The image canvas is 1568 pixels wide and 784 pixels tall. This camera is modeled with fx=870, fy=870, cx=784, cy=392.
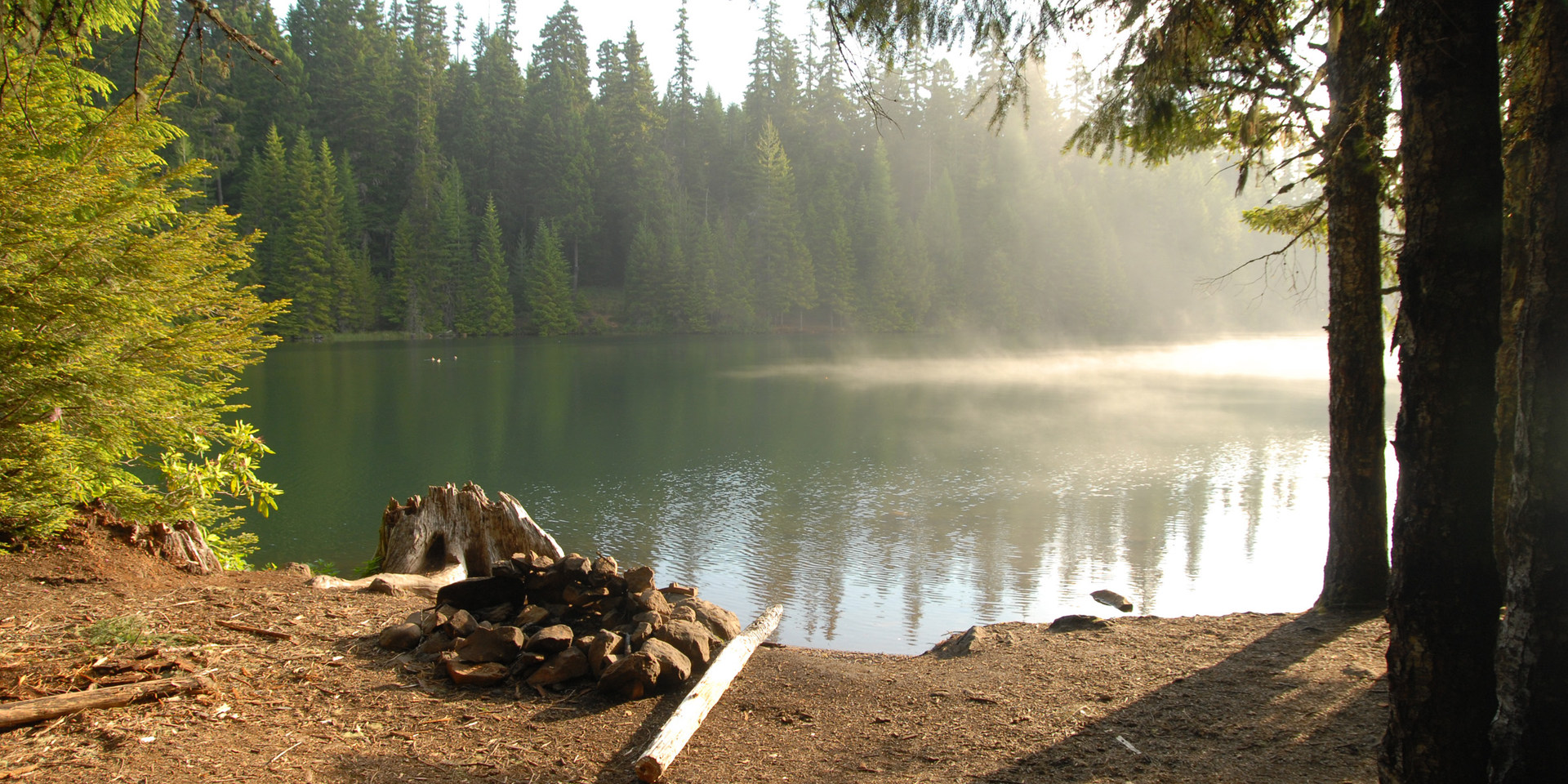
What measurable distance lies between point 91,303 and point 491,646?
13.4ft

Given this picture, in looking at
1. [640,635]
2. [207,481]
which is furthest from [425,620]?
[207,481]

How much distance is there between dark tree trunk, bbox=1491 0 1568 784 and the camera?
2740mm

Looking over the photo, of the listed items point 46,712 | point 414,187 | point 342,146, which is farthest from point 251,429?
point 342,146

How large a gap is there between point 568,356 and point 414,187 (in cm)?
2104

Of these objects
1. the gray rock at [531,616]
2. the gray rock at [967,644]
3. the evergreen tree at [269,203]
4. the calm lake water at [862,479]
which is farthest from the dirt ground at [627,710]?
the evergreen tree at [269,203]

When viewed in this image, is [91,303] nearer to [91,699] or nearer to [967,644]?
[91,699]

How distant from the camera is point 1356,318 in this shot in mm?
5555

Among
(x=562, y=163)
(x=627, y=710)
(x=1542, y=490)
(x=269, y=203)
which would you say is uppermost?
(x=562, y=163)

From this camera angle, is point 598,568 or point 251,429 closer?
point 598,568

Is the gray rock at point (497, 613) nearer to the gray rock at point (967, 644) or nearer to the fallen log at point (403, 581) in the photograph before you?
the fallen log at point (403, 581)

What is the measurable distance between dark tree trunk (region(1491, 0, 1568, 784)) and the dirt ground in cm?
72

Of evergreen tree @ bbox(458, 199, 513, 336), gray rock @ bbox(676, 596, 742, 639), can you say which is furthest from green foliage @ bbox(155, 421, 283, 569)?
evergreen tree @ bbox(458, 199, 513, 336)

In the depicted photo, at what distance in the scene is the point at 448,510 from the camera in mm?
→ 7859

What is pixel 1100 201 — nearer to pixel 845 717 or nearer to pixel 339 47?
pixel 339 47
